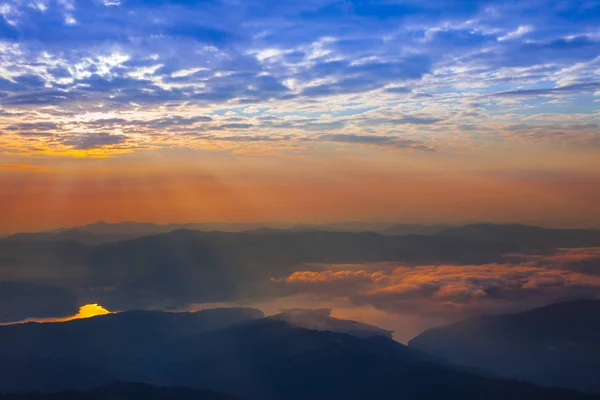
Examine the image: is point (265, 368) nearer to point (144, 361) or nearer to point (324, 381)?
point (324, 381)

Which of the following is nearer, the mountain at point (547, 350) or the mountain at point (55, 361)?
the mountain at point (55, 361)

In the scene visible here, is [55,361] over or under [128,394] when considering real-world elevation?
under

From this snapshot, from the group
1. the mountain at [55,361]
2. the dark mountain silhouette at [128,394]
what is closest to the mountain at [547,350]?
the dark mountain silhouette at [128,394]

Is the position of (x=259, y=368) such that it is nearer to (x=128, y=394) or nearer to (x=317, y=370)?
(x=317, y=370)

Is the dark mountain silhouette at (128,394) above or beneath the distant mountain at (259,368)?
above

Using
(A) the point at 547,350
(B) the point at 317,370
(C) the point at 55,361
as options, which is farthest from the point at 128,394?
(A) the point at 547,350

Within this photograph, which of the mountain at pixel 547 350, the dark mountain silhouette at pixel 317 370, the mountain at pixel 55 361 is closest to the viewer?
the dark mountain silhouette at pixel 317 370

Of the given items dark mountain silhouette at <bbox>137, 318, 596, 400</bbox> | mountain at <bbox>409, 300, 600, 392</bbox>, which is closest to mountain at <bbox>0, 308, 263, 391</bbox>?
dark mountain silhouette at <bbox>137, 318, 596, 400</bbox>

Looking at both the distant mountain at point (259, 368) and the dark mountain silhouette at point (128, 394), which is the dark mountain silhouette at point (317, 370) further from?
the dark mountain silhouette at point (128, 394)

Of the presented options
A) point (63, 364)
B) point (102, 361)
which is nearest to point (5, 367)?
point (63, 364)
